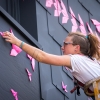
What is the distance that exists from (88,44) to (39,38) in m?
1.43

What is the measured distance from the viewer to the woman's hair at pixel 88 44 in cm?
357

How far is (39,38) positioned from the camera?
4910 mm

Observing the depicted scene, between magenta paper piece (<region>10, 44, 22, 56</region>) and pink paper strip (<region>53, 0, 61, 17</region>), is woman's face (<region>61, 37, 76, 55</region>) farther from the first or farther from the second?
pink paper strip (<region>53, 0, 61, 17</region>)

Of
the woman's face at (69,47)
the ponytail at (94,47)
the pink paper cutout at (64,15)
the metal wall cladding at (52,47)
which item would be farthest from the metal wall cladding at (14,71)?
the pink paper cutout at (64,15)

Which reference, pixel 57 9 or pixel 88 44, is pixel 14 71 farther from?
pixel 57 9

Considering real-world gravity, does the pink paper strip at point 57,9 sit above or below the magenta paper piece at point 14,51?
above

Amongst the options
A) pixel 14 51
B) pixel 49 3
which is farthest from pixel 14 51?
pixel 49 3

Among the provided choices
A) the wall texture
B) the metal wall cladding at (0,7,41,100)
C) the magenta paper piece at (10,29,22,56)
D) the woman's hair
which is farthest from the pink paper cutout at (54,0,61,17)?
the woman's hair

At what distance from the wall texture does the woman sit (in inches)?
15.6

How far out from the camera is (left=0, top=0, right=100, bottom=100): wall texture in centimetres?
386

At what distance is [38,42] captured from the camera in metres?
4.84

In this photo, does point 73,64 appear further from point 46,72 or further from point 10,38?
point 46,72

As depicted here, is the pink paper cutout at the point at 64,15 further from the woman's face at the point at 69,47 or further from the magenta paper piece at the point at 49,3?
the woman's face at the point at 69,47

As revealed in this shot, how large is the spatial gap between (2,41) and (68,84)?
174cm
